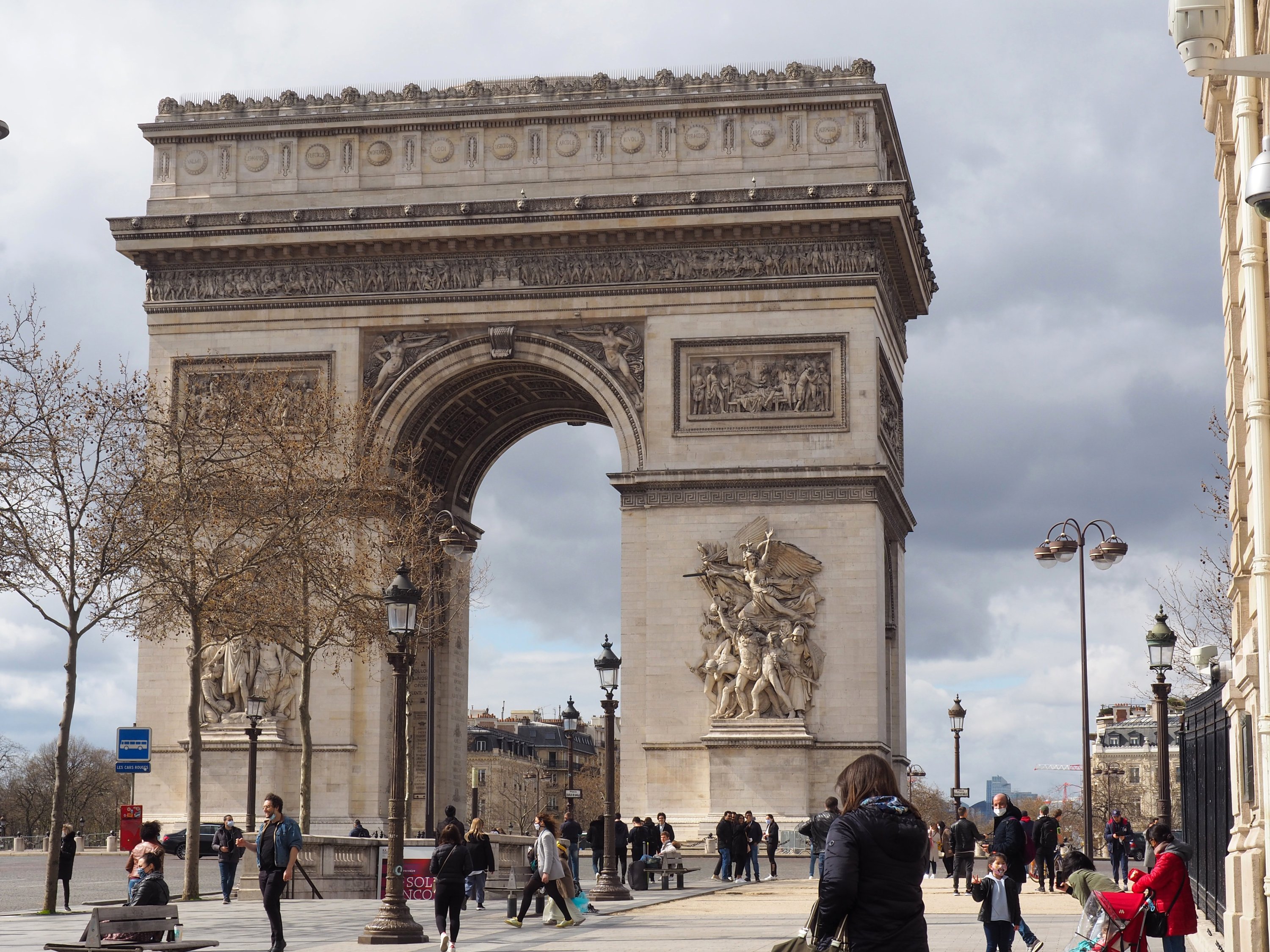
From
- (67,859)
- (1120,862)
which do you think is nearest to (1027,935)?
(67,859)

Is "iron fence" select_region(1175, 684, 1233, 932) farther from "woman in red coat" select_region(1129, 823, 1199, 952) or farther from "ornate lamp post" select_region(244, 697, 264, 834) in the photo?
"ornate lamp post" select_region(244, 697, 264, 834)

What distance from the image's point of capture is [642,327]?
39.8 meters

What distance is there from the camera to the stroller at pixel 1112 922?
13008 mm

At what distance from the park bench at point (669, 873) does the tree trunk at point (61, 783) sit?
9788mm

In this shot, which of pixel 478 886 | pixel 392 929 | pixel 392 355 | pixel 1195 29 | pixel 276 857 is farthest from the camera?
pixel 392 355

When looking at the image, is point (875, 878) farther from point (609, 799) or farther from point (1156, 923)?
point (609, 799)

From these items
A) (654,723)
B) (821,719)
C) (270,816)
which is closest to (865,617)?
(821,719)

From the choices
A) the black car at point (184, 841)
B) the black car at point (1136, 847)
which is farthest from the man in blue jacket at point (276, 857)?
the black car at point (184, 841)

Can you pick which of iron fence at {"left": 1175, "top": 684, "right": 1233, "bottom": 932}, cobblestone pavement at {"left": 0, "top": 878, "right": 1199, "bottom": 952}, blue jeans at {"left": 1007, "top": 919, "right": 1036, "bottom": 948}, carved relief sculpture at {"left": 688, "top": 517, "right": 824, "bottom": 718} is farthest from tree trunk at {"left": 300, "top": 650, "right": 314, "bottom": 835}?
blue jeans at {"left": 1007, "top": 919, "right": 1036, "bottom": 948}

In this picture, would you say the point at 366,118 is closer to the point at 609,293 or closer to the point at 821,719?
the point at 609,293

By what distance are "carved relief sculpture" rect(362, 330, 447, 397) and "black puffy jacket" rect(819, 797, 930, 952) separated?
33138 millimetres

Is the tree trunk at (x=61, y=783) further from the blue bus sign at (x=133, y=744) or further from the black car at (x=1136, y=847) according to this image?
the black car at (x=1136, y=847)

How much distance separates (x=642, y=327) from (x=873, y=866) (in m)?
32.1

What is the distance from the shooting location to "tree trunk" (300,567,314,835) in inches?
1353
